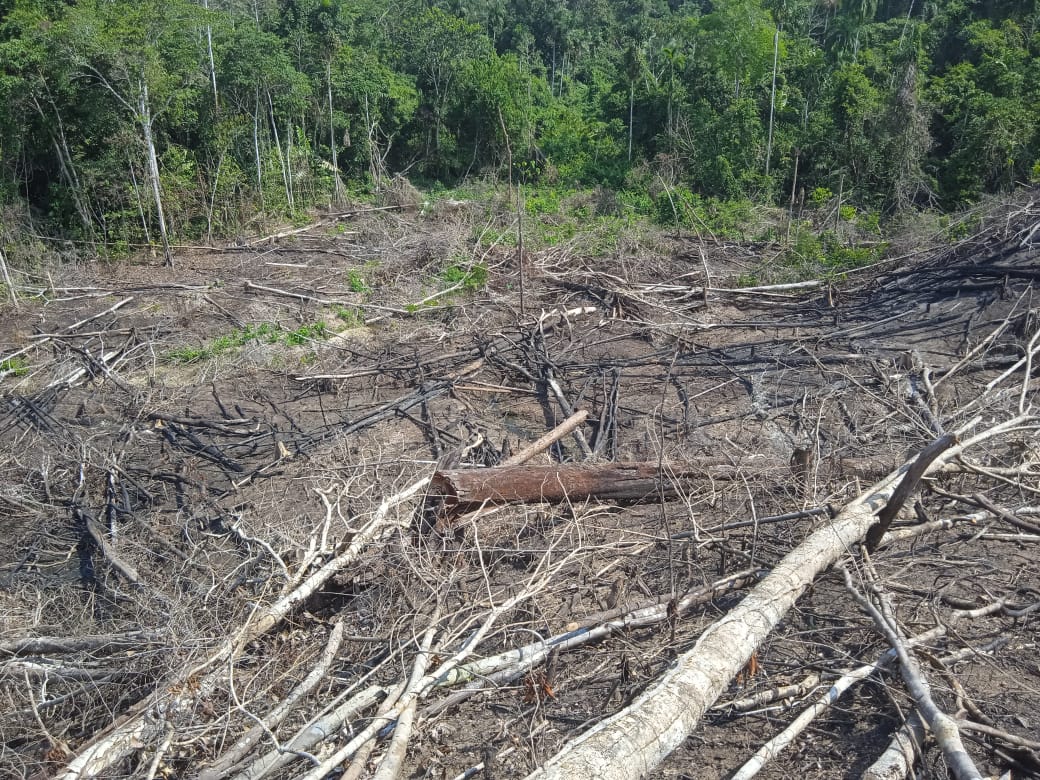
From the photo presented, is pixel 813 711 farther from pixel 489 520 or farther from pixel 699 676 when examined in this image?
pixel 489 520

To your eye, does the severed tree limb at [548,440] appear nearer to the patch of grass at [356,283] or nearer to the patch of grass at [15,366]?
the patch of grass at [356,283]

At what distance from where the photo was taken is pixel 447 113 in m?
22.4

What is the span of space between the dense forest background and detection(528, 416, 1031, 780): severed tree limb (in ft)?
22.0

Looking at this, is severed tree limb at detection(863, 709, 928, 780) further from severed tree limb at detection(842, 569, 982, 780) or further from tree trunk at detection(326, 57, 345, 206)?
tree trunk at detection(326, 57, 345, 206)

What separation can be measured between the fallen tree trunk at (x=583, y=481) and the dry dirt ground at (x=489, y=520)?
0.08 meters

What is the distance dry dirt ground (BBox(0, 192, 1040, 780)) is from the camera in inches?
131

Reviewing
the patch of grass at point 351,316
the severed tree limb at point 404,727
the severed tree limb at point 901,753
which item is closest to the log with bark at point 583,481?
the severed tree limb at point 404,727

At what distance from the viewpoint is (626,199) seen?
1859 centimetres

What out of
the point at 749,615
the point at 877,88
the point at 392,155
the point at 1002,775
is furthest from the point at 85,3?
the point at 877,88

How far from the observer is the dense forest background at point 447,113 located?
43.6 ft

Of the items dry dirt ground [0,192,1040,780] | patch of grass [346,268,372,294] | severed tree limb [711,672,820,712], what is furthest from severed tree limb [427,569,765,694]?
patch of grass [346,268,372,294]

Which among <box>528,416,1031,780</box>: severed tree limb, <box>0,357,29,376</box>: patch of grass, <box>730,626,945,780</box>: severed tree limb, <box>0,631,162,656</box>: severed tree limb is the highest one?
<box>528,416,1031,780</box>: severed tree limb

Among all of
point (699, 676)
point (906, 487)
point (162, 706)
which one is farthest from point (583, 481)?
point (162, 706)

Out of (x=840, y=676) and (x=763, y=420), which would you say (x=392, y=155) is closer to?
(x=763, y=420)
